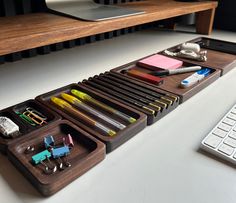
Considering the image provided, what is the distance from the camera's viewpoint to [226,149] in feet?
1.48

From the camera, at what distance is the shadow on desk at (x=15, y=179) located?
369mm

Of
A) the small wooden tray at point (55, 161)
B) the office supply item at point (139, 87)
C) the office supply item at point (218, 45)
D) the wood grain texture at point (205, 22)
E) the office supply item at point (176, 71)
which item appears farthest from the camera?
the wood grain texture at point (205, 22)

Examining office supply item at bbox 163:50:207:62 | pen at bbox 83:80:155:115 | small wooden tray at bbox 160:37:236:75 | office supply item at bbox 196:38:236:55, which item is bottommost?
pen at bbox 83:80:155:115

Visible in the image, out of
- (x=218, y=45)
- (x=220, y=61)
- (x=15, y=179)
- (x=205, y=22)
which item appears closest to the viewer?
(x=15, y=179)

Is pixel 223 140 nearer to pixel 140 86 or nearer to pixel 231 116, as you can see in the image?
pixel 231 116

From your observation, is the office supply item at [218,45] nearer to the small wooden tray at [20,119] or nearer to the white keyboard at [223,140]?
the white keyboard at [223,140]

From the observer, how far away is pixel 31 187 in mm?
375

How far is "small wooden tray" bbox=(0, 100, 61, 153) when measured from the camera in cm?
43

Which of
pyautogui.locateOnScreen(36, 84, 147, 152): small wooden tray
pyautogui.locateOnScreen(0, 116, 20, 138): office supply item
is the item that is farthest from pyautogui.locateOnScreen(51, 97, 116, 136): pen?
pyautogui.locateOnScreen(0, 116, 20, 138): office supply item

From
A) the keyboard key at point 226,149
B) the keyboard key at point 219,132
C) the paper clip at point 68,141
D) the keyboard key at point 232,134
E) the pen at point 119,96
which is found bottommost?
the keyboard key at point 226,149

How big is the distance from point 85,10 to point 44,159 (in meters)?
0.50

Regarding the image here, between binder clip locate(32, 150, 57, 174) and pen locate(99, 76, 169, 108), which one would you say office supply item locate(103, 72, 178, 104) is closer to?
pen locate(99, 76, 169, 108)

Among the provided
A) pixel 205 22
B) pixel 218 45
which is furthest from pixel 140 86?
pixel 205 22

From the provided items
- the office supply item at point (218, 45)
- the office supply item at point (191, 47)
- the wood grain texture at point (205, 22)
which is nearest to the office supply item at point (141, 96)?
the office supply item at point (191, 47)
